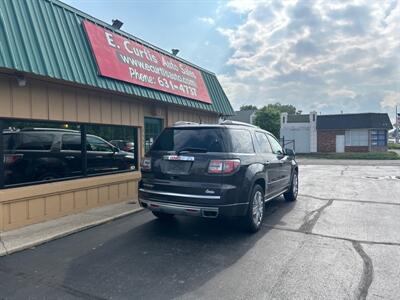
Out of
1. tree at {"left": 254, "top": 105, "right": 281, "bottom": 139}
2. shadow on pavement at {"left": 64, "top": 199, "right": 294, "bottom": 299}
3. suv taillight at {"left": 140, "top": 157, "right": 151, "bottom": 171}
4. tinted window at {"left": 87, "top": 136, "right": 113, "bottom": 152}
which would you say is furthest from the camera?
tree at {"left": 254, "top": 105, "right": 281, "bottom": 139}

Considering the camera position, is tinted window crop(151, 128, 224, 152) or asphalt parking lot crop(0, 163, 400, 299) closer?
asphalt parking lot crop(0, 163, 400, 299)

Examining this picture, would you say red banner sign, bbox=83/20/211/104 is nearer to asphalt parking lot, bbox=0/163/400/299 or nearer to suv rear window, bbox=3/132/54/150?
suv rear window, bbox=3/132/54/150

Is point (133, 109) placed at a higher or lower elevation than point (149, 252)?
higher

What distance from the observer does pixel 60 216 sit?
6863 millimetres

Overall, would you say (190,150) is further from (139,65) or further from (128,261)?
(139,65)

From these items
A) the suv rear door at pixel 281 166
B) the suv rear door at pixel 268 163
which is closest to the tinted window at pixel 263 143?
the suv rear door at pixel 268 163

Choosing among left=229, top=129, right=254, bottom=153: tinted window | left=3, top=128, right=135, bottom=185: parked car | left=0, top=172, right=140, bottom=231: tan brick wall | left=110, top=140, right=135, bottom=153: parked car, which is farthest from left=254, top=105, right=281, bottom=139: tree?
left=229, top=129, right=254, bottom=153: tinted window

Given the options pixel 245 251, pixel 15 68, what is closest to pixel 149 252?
pixel 245 251

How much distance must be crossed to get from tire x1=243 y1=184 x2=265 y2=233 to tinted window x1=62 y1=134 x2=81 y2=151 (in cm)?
413

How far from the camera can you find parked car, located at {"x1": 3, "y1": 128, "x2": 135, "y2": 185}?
A: 609 centimetres

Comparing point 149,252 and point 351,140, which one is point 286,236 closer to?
point 149,252

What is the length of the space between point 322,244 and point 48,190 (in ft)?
17.1

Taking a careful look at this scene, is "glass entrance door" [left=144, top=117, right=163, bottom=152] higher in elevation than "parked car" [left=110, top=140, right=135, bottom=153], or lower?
higher

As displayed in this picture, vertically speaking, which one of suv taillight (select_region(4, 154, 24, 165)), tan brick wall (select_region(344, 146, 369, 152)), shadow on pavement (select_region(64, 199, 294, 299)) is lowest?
shadow on pavement (select_region(64, 199, 294, 299))
